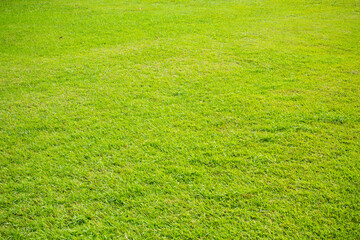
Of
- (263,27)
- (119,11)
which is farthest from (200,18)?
(119,11)

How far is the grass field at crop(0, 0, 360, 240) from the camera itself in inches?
105

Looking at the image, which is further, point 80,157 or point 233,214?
point 80,157

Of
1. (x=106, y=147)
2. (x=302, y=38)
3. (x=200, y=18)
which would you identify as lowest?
(x=106, y=147)

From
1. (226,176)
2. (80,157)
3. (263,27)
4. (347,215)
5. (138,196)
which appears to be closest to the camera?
(347,215)

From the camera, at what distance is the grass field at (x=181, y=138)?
8.73ft

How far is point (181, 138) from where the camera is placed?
3729 mm

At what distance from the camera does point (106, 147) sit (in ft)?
11.8

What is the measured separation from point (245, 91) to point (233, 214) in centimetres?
281

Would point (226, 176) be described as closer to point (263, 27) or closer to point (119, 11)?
point (263, 27)

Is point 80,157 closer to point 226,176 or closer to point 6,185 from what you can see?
point 6,185

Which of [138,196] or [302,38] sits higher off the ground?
[302,38]

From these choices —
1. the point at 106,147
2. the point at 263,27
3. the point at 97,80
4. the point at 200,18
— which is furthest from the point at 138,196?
the point at 200,18

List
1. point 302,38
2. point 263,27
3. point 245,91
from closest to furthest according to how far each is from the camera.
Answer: point 245,91
point 302,38
point 263,27

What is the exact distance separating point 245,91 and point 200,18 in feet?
20.9
